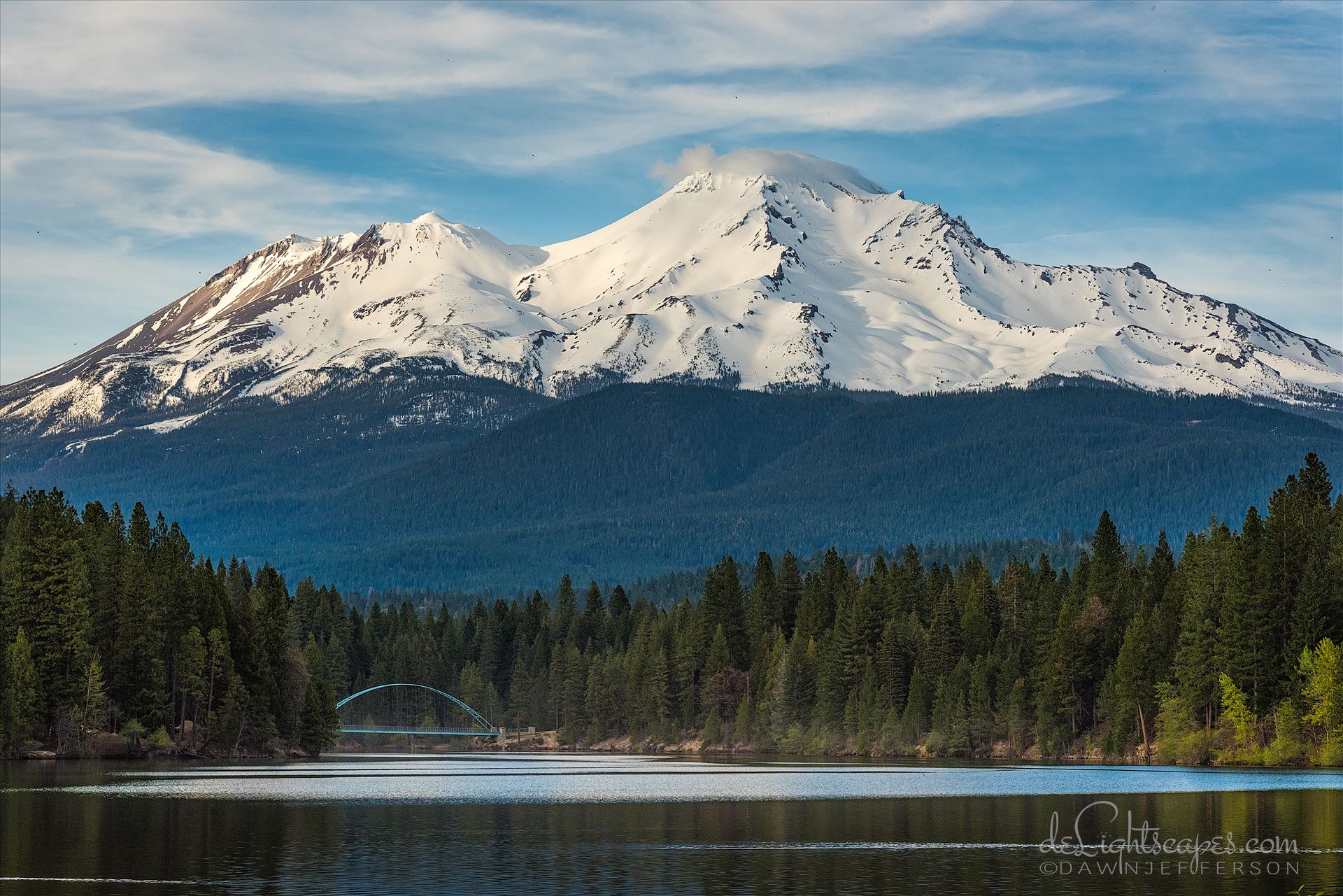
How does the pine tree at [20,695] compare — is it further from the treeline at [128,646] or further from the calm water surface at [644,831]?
the calm water surface at [644,831]

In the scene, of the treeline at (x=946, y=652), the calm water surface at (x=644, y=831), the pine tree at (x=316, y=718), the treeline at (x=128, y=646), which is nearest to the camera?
the calm water surface at (x=644, y=831)

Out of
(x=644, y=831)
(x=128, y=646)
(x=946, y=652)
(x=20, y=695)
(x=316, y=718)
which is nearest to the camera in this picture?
(x=644, y=831)

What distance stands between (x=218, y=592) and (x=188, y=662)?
32.1 feet

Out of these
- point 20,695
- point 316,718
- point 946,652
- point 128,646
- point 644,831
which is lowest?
point 644,831

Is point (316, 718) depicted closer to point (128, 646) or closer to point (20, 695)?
point (128, 646)

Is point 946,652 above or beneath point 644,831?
above

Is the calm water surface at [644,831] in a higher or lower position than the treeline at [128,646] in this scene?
lower

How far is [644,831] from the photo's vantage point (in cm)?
7619

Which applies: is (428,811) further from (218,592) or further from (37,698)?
(218,592)

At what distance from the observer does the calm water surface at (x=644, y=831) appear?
57938 mm

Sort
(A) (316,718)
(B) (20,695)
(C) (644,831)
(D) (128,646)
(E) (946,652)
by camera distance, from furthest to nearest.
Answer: (E) (946,652) < (A) (316,718) < (D) (128,646) < (B) (20,695) < (C) (644,831)

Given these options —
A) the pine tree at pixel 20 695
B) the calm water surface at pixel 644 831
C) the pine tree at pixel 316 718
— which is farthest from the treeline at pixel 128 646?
the calm water surface at pixel 644 831

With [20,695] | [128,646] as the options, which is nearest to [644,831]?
[20,695]

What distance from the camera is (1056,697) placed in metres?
150
